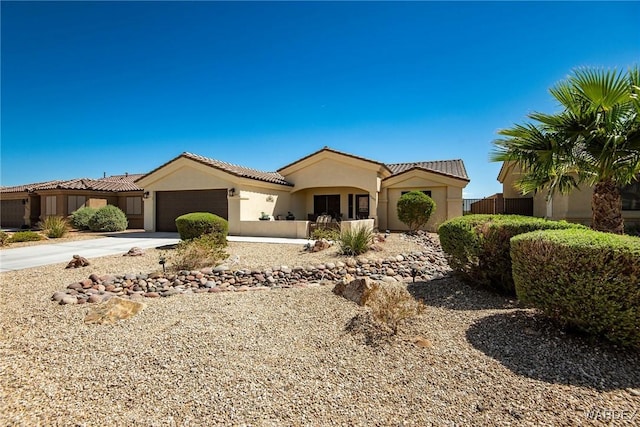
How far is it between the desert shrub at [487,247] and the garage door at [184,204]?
14.6 meters

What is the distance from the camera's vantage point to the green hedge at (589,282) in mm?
3479

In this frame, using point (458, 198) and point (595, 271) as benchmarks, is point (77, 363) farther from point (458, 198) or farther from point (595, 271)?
point (458, 198)

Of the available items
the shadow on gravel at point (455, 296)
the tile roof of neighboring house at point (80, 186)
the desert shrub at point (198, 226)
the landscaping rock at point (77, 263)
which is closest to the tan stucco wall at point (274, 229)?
the desert shrub at point (198, 226)

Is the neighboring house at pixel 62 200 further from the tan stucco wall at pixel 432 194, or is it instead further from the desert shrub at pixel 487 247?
the desert shrub at pixel 487 247

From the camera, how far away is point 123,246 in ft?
45.0

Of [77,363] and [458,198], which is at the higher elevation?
[458,198]

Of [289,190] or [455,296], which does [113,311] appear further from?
[289,190]

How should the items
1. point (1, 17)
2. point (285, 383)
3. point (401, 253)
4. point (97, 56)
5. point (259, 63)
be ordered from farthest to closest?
point (259, 63), point (97, 56), point (401, 253), point (1, 17), point (285, 383)

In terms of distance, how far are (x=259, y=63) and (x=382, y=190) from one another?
11.8 metres

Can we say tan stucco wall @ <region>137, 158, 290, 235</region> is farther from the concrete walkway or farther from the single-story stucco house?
the concrete walkway

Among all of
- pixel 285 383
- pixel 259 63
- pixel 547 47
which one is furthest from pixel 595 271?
pixel 259 63

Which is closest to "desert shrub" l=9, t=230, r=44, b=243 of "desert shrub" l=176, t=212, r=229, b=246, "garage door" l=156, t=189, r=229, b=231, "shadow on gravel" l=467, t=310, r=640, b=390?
"garage door" l=156, t=189, r=229, b=231

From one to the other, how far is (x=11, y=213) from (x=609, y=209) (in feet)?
130

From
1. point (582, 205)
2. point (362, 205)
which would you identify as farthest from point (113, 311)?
point (582, 205)
